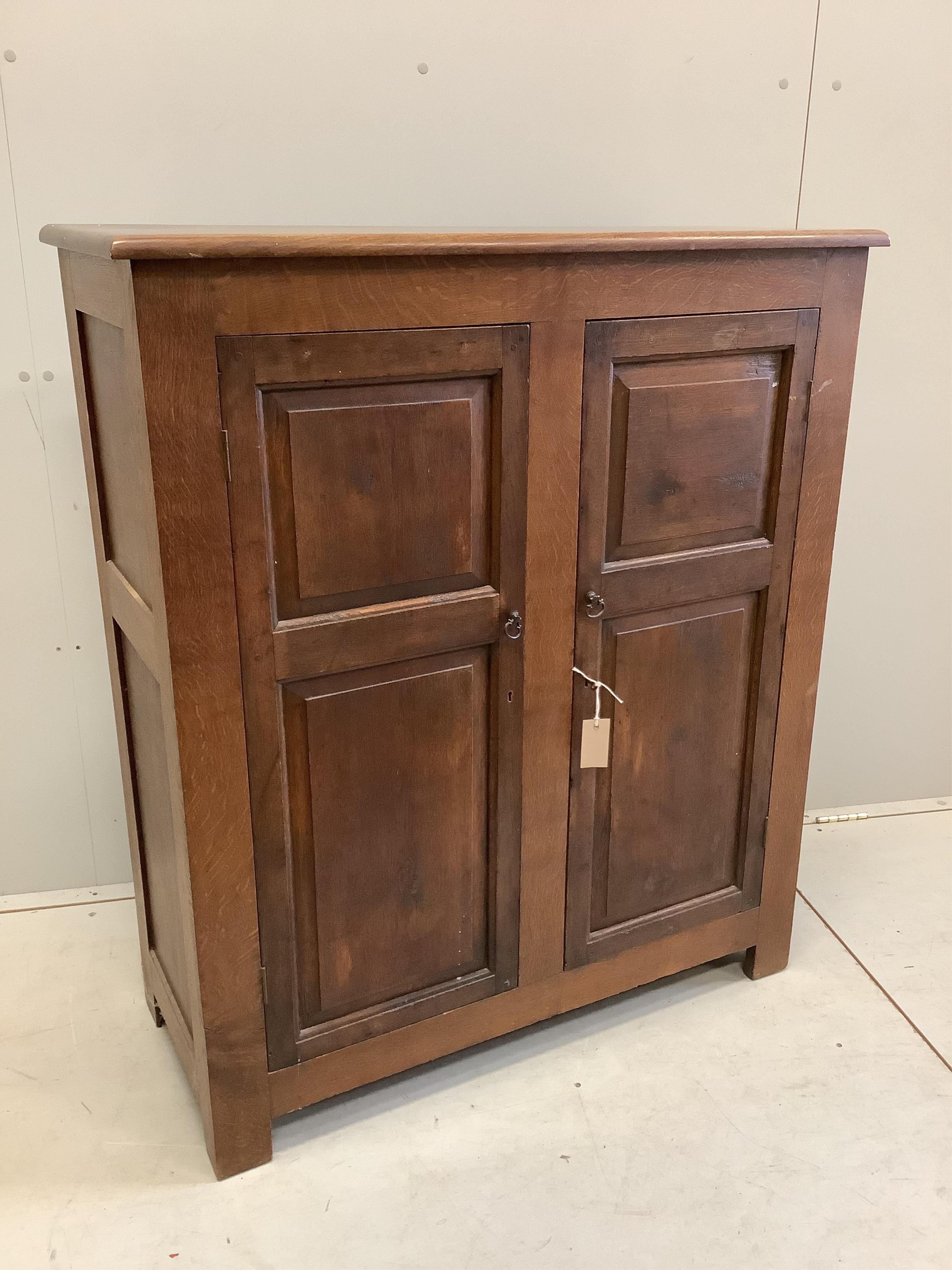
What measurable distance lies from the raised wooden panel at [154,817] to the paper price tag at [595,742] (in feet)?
2.06

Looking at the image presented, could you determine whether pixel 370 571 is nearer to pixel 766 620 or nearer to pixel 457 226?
pixel 766 620

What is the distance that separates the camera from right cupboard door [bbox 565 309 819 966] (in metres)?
1.56

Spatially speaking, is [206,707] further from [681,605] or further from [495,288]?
[681,605]

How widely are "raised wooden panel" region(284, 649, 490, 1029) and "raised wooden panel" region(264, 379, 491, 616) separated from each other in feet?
0.45

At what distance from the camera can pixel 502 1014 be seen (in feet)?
5.86

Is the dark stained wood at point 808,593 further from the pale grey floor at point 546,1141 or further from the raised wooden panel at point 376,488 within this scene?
the raised wooden panel at point 376,488

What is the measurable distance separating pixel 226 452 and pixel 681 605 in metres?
0.77

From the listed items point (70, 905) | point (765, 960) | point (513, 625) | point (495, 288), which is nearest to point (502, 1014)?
point (765, 960)

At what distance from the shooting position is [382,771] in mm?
1546

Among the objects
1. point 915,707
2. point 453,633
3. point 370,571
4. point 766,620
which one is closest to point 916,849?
point 915,707

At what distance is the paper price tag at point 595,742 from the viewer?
1.67 metres

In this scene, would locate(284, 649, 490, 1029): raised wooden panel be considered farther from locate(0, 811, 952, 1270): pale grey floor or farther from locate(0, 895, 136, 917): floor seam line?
locate(0, 895, 136, 917): floor seam line

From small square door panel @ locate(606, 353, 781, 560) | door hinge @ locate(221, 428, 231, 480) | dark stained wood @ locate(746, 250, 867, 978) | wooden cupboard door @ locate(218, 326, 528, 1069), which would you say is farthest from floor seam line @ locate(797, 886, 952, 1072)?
door hinge @ locate(221, 428, 231, 480)

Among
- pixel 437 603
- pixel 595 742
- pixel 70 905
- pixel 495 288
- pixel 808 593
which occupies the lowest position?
pixel 70 905
